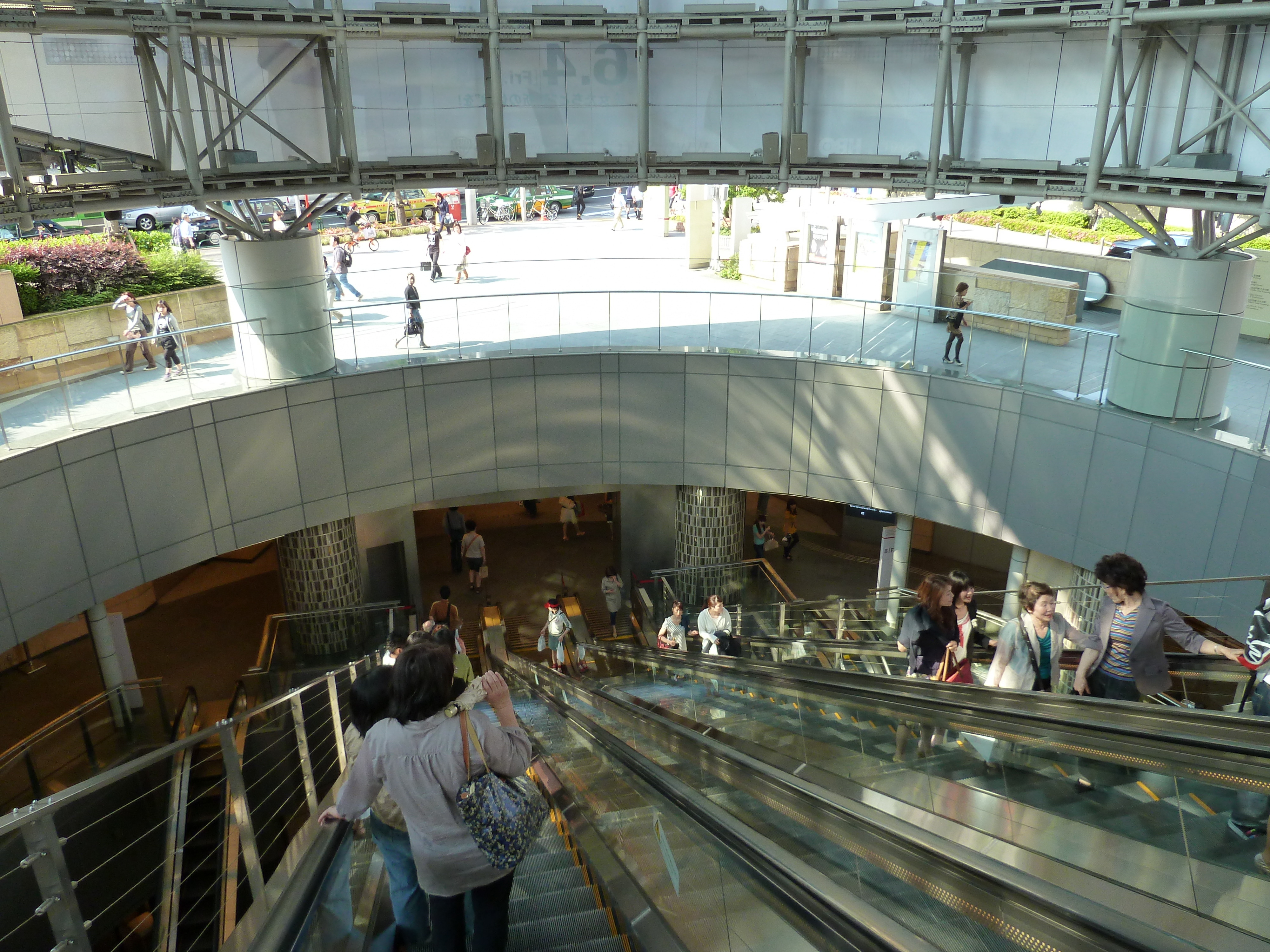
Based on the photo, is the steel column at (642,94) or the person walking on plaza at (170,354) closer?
the person walking on plaza at (170,354)

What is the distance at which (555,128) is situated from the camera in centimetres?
1492

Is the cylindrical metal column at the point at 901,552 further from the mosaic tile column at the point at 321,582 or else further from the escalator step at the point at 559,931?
the escalator step at the point at 559,931

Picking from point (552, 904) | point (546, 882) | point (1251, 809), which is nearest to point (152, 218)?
point (546, 882)

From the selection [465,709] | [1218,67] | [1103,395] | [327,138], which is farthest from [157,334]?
[1218,67]

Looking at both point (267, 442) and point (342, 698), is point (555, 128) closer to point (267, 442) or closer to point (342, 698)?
point (267, 442)

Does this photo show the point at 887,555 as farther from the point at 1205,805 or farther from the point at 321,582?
the point at 1205,805

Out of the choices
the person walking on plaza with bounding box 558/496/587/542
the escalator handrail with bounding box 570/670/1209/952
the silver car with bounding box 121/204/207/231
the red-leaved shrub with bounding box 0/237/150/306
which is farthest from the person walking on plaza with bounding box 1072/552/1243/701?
the silver car with bounding box 121/204/207/231

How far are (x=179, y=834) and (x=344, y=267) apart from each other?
10.8 metres

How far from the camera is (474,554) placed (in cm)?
1878

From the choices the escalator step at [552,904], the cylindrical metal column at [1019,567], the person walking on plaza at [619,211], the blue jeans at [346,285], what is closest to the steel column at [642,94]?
the blue jeans at [346,285]

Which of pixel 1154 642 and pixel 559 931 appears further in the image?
pixel 1154 642

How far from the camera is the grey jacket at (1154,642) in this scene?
5820 mm

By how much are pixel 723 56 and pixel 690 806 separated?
44.8ft

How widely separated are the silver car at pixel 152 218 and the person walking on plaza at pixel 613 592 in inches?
719
